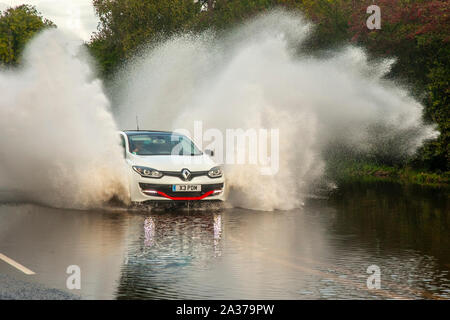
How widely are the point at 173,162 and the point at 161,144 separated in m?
1.56

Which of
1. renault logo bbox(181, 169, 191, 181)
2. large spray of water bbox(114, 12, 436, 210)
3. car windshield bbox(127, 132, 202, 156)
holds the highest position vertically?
large spray of water bbox(114, 12, 436, 210)

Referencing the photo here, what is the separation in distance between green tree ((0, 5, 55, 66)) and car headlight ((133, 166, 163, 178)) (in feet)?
144

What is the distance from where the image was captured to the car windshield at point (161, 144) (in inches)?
703

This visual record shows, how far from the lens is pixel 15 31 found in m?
63.3

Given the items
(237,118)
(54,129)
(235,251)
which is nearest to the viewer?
(235,251)

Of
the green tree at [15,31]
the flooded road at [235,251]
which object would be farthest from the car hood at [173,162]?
the green tree at [15,31]

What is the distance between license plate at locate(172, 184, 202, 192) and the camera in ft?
53.3

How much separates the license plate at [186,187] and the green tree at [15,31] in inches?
1748

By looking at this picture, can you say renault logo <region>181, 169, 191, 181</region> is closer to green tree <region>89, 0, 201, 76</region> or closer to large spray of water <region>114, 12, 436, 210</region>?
large spray of water <region>114, 12, 436, 210</region>

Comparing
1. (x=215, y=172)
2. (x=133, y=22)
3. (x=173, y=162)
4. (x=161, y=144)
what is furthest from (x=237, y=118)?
(x=133, y=22)

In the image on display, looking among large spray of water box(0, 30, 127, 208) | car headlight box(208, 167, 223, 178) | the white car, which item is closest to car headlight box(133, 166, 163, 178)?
the white car

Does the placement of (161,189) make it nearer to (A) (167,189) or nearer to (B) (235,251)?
(A) (167,189)

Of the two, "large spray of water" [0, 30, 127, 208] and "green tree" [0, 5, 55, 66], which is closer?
"large spray of water" [0, 30, 127, 208]

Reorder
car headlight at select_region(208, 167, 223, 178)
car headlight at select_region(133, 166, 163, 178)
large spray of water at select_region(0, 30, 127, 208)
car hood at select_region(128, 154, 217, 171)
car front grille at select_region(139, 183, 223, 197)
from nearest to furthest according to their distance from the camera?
1. car front grille at select_region(139, 183, 223, 197)
2. car headlight at select_region(133, 166, 163, 178)
3. car hood at select_region(128, 154, 217, 171)
4. car headlight at select_region(208, 167, 223, 178)
5. large spray of water at select_region(0, 30, 127, 208)
